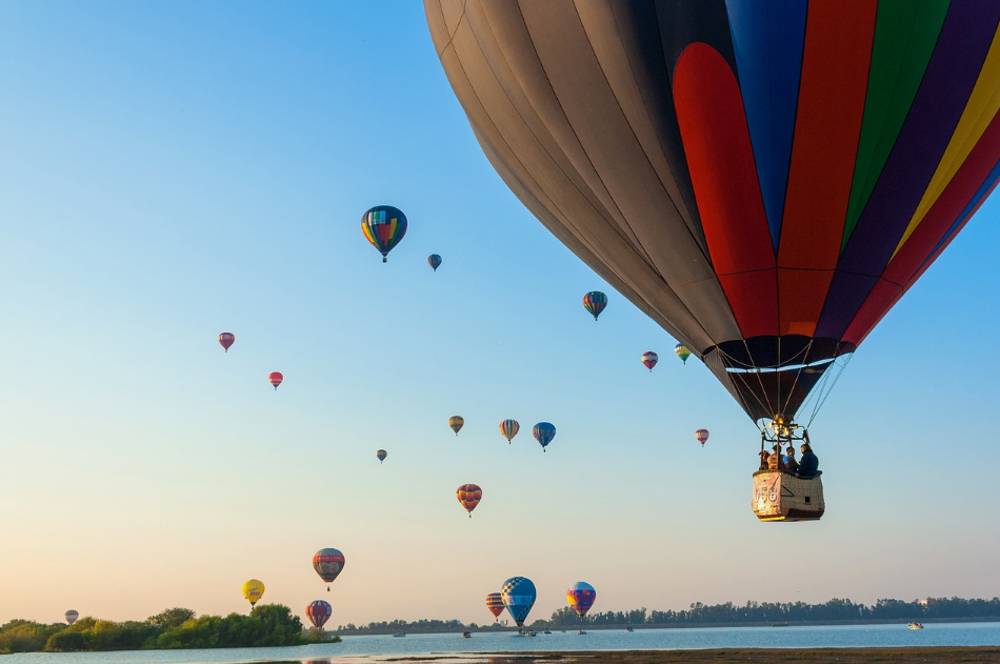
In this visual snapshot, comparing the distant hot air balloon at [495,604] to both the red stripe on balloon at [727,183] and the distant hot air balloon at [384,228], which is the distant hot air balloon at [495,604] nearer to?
the distant hot air balloon at [384,228]

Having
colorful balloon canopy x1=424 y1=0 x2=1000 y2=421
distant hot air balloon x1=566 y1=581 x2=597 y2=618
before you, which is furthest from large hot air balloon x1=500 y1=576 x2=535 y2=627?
colorful balloon canopy x1=424 y1=0 x2=1000 y2=421

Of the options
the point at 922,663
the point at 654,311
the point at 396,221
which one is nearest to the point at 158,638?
the point at 396,221

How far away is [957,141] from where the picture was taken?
14406 mm

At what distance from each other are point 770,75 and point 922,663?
25.2 metres

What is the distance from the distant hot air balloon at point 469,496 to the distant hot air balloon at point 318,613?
25836 mm

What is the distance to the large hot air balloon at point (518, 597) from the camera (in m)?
62.7

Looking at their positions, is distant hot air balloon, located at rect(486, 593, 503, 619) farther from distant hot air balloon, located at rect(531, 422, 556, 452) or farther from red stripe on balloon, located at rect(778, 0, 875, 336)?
red stripe on balloon, located at rect(778, 0, 875, 336)

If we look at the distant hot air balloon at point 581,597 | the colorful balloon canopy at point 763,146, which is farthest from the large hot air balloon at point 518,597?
the colorful balloon canopy at point 763,146

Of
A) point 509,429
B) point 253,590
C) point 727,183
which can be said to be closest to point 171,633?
point 253,590

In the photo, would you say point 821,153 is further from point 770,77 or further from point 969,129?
point 969,129

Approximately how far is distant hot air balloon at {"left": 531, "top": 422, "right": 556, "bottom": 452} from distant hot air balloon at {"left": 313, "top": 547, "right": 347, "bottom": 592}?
17398 millimetres

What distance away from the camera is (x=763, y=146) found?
13969 mm

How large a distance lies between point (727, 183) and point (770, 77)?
4.92 feet

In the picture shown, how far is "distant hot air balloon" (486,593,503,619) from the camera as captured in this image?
69812mm
